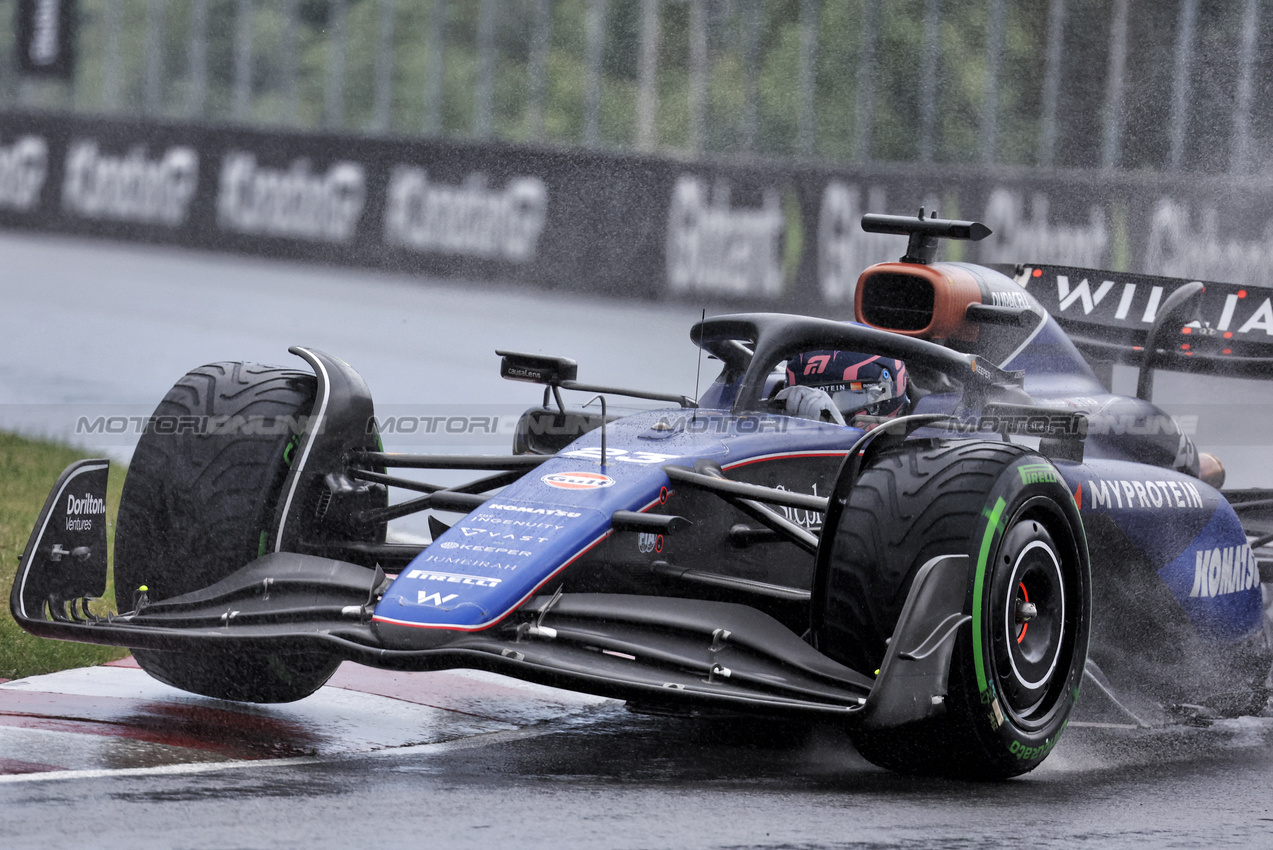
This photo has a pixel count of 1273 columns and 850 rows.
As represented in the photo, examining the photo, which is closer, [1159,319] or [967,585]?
[967,585]

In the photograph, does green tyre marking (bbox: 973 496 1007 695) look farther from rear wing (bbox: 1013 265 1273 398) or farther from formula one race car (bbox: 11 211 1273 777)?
rear wing (bbox: 1013 265 1273 398)

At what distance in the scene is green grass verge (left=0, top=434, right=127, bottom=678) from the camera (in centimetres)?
552

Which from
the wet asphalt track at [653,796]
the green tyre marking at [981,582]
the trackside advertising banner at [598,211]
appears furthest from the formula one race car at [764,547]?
the trackside advertising banner at [598,211]

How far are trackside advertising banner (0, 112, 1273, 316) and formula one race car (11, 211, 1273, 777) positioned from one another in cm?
803

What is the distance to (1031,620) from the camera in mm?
4492

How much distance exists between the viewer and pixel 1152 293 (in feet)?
22.9

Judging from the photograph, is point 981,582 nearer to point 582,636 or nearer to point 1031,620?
point 1031,620

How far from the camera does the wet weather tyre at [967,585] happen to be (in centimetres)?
418

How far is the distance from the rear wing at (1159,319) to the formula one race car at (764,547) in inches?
29.4

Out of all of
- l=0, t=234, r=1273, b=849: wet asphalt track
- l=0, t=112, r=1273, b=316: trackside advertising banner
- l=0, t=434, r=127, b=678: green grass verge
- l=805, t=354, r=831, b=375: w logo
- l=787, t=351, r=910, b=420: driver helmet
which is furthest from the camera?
l=0, t=112, r=1273, b=316: trackside advertising banner

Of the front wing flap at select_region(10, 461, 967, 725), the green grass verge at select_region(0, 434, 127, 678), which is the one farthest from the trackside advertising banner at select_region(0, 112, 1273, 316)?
the front wing flap at select_region(10, 461, 967, 725)

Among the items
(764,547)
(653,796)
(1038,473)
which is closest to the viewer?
(653,796)

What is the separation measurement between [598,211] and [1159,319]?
9.67 metres

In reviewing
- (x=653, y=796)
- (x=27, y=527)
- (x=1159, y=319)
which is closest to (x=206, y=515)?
(x=653, y=796)
